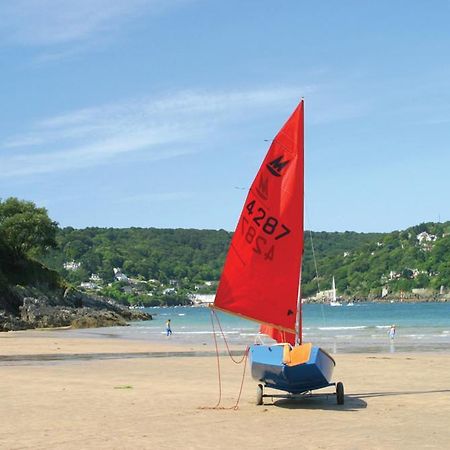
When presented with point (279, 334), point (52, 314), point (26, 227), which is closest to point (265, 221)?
point (279, 334)

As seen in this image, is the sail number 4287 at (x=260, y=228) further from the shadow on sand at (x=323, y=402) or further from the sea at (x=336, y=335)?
the shadow on sand at (x=323, y=402)

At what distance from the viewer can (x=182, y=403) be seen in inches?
687

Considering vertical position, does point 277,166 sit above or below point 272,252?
above

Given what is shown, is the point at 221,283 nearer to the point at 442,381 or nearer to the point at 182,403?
the point at 182,403

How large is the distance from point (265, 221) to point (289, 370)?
3.04 metres

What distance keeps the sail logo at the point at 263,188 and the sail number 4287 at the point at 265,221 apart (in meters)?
0.22

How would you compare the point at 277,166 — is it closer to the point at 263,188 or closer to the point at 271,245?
the point at 263,188

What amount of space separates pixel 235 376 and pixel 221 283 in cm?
841

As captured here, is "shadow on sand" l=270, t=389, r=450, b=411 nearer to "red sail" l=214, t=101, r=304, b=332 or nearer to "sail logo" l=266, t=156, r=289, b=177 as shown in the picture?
"red sail" l=214, t=101, r=304, b=332

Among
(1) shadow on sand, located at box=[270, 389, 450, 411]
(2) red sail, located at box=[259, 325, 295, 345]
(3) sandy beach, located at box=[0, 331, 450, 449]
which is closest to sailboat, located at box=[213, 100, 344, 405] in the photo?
(1) shadow on sand, located at box=[270, 389, 450, 411]

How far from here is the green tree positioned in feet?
302

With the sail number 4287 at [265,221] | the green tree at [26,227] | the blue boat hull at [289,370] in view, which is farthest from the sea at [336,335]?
the green tree at [26,227]

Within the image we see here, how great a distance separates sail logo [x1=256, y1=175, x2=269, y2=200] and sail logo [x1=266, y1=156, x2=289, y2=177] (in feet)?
0.71

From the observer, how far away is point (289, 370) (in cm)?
1581
